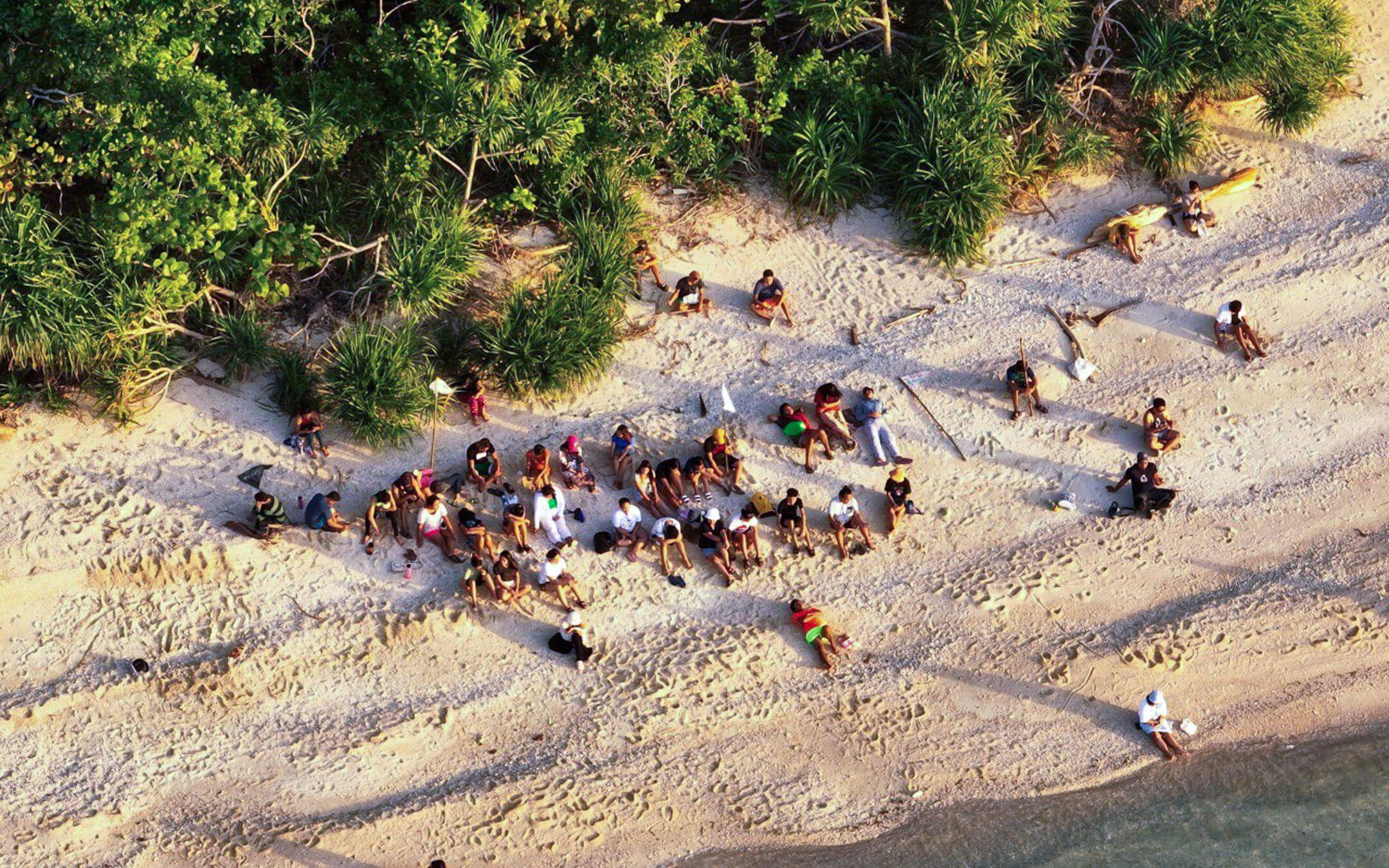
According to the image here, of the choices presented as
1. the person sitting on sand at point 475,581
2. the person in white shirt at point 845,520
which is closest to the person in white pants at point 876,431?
→ the person in white shirt at point 845,520

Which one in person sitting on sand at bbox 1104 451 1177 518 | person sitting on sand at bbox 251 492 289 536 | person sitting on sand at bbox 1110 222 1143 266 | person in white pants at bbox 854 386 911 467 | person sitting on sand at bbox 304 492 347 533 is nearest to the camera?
person sitting on sand at bbox 251 492 289 536

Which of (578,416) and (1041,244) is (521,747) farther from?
(1041,244)

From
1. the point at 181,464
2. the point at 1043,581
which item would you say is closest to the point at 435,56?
the point at 181,464

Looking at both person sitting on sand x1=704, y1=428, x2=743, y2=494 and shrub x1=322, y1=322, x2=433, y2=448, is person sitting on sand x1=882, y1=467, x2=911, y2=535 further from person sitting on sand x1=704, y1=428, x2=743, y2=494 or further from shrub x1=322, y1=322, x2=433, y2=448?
shrub x1=322, y1=322, x2=433, y2=448

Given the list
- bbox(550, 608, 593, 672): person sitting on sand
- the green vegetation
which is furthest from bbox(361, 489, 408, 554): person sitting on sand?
bbox(550, 608, 593, 672): person sitting on sand

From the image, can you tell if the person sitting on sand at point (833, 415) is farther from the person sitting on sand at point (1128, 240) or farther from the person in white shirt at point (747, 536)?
the person sitting on sand at point (1128, 240)

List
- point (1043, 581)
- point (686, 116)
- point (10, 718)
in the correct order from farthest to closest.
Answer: point (686, 116) < point (1043, 581) < point (10, 718)

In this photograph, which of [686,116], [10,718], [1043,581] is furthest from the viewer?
[686,116]
